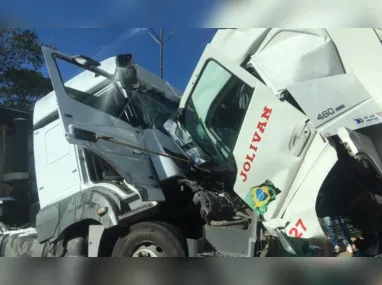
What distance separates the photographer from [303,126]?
126 inches

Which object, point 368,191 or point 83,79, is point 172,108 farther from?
point 368,191

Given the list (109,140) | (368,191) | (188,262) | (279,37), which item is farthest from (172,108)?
(368,191)

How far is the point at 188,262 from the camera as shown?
323 centimetres

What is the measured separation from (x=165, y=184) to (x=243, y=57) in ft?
3.88

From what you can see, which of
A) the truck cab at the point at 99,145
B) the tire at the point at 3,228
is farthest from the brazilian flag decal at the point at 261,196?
the tire at the point at 3,228

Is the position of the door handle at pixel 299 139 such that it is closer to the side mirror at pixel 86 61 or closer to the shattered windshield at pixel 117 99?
the shattered windshield at pixel 117 99

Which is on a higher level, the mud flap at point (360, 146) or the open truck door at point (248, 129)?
the open truck door at point (248, 129)

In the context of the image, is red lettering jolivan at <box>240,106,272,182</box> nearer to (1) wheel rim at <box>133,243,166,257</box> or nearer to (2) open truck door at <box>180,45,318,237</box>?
(2) open truck door at <box>180,45,318,237</box>

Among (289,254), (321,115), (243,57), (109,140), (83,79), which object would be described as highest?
(83,79)

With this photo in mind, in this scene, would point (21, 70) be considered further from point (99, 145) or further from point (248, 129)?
point (248, 129)

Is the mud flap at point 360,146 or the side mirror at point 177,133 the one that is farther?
the side mirror at point 177,133

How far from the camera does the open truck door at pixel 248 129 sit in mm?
3297

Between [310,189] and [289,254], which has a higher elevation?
[310,189]

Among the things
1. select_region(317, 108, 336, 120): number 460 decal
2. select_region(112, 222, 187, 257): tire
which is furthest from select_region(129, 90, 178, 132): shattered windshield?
select_region(317, 108, 336, 120): number 460 decal
